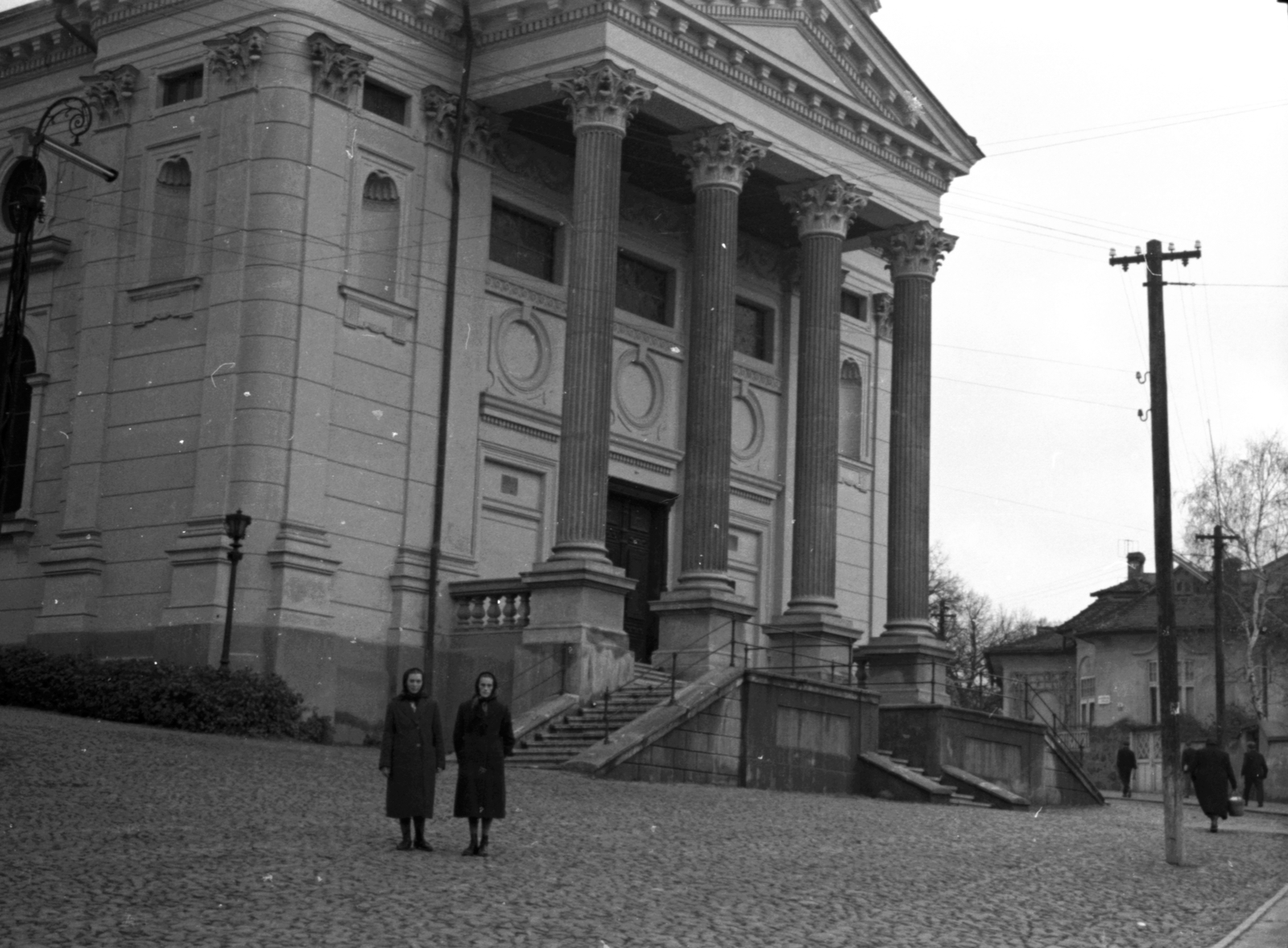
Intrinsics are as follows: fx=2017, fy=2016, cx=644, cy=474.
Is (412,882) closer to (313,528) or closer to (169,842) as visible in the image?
(169,842)

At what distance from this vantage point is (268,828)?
58.4ft

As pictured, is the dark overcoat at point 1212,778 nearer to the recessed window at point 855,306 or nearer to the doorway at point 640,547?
the doorway at point 640,547

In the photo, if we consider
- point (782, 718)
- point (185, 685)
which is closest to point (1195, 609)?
point (782, 718)

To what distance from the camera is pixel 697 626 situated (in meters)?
33.7

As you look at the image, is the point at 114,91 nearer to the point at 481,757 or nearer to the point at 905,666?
the point at 905,666

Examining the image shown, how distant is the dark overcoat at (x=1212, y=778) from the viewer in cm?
2961

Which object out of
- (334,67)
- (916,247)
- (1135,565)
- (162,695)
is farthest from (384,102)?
(1135,565)

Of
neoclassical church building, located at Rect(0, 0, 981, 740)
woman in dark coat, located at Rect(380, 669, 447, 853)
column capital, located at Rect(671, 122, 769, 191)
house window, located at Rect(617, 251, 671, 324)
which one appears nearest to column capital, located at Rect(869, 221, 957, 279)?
neoclassical church building, located at Rect(0, 0, 981, 740)

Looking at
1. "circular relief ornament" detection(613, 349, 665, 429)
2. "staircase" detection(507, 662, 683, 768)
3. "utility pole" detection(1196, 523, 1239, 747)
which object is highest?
"circular relief ornament" detection(613, 349, 665, 429)

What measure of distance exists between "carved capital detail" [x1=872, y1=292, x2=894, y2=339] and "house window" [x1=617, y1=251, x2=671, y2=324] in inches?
279

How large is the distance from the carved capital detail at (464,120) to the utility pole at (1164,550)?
1371cm

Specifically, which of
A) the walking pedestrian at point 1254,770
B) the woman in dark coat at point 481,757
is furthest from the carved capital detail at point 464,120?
the walking pedestrian at point 1254,770

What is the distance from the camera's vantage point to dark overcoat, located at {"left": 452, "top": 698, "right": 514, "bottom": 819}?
1725cm

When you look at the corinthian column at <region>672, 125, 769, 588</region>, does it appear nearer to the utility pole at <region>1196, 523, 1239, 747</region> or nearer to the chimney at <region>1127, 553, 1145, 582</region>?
the utility pole at <region>1196, 523, 1239, 747</region>
